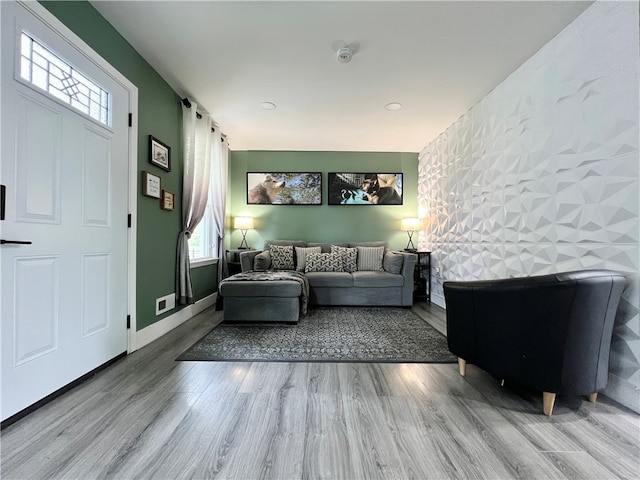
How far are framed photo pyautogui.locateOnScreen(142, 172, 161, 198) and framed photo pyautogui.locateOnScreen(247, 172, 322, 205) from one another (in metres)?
2.20

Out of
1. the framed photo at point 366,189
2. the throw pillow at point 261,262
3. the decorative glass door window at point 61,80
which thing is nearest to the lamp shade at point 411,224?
the framed photo at point 366,189

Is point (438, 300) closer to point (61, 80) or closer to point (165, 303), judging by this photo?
point (165, 303)

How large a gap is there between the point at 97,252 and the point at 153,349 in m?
0.95

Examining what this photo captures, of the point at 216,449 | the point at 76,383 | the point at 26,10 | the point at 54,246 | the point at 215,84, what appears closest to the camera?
the point at 216,449

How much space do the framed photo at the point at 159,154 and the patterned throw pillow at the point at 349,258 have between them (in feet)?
8.50

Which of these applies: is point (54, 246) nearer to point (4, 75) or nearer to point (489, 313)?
point (4, 75)

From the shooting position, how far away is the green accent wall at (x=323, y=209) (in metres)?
4.68

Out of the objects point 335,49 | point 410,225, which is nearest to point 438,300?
point 410,225

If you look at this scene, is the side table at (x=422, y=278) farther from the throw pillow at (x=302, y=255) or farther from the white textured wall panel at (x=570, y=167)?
the throw pillow at (x=302, y=255)

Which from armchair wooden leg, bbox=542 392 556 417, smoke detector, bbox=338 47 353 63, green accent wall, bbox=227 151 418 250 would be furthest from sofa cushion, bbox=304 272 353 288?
smoke detector, bbox=338 47 353 63

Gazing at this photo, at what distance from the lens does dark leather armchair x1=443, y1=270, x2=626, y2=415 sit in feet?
4.34

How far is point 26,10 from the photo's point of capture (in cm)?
138

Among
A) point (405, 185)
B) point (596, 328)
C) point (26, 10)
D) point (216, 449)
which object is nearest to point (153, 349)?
point (216, 449)

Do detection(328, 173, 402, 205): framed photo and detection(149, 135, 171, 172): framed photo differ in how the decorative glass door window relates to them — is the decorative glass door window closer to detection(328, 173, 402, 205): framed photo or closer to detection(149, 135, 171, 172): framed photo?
detection(149, 135, 171, 172): framed photo
